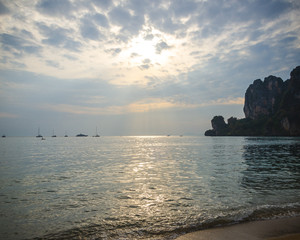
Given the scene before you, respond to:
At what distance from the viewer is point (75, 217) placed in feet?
33.8

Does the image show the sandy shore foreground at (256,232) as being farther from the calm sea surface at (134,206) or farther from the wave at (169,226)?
the calm sea surface at (134,206)

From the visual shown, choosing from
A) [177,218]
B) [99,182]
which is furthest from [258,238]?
[99,182]

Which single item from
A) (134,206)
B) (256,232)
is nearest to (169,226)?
(134,206)

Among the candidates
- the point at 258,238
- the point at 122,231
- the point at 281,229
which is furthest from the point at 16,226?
the point at 281,229

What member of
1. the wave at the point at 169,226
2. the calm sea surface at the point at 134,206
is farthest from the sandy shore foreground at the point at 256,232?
the calm sea surface at the point at 134,206

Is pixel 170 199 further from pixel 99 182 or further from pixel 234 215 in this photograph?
pixel 99 182

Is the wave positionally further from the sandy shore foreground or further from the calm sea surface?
the sandy shore foreground

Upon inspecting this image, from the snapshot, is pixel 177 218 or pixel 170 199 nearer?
pixel 177 218

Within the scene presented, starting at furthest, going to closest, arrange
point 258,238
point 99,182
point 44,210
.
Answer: point 99,182, point 44,210, point 258,238

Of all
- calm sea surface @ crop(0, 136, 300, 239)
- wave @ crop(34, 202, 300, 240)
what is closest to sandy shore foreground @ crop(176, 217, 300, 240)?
wave @ crop(34, 202, 300, 240)

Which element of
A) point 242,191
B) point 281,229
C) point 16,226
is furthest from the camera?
point 242,191

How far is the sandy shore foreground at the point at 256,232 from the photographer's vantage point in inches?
300

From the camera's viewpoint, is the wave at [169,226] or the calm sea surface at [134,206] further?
the calm sea surface at [134,206]

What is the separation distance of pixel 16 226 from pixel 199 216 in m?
8.91
